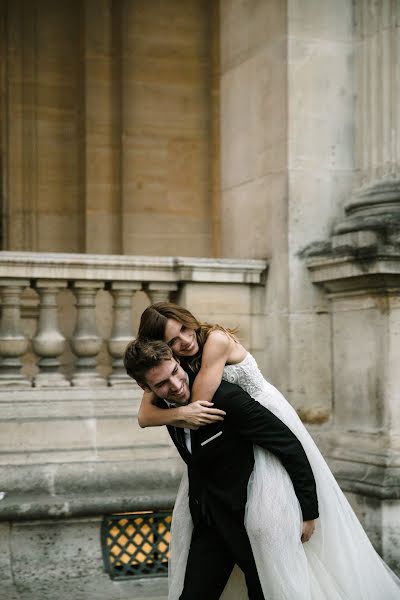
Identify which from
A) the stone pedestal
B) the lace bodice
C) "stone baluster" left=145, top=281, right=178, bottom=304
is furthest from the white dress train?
"stone baluster" left=145, top=281, right=178, bottom=304

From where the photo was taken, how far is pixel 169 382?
3.63 m

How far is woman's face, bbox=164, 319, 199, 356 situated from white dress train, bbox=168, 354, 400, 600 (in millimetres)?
172

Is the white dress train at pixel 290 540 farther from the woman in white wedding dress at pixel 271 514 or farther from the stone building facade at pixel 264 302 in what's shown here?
the stone building facade at pixel 264 302

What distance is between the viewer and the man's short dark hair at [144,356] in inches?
140

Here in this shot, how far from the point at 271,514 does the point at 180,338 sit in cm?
71

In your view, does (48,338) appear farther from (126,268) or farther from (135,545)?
(135,545)

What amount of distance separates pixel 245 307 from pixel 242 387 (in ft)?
9.25

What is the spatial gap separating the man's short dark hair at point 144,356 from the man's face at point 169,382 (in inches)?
0.7

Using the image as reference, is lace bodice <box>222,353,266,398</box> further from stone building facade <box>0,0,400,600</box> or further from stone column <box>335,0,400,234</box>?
stone column <box>335,0,400,234</box>

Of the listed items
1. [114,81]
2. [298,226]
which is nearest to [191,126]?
[114,81]

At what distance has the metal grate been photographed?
19.8 feet

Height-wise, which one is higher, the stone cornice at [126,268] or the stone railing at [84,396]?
the stone cornice at [126,268]

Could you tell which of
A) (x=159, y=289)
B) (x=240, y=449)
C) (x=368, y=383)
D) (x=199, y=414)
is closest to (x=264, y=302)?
(x=159, y=289)

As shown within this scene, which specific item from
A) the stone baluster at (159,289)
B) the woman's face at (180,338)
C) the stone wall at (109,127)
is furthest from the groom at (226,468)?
the stone wall at (109,127)
